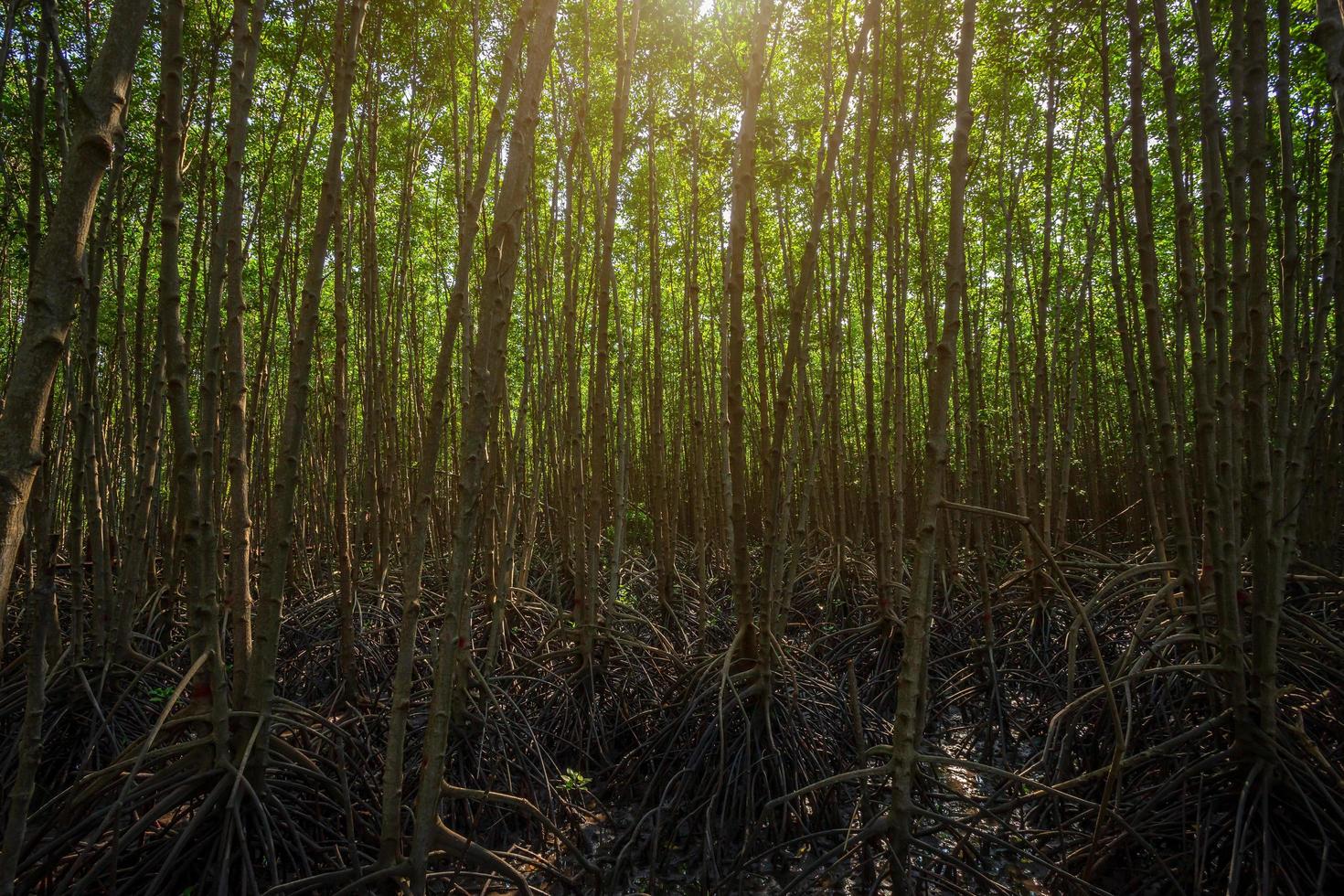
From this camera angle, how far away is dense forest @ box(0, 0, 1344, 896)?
6.77 feet

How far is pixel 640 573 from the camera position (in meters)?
7.78

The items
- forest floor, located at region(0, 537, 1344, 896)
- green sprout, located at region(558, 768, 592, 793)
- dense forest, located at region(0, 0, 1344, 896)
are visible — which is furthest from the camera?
green sprout, located at region(558, 768, 592, 793)

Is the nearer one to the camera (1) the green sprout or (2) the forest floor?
(2) the forest floor

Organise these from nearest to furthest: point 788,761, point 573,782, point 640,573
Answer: point 788,761 < point 573,782 < point 640,573

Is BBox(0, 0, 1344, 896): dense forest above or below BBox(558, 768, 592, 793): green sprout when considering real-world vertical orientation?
above

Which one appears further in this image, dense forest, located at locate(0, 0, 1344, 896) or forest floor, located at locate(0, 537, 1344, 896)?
forest floor, located at locate(0, 537, 1344, 896)

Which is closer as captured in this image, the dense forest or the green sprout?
the dense forest

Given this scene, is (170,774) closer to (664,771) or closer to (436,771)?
(436,771)

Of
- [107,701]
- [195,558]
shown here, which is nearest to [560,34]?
[195,558]

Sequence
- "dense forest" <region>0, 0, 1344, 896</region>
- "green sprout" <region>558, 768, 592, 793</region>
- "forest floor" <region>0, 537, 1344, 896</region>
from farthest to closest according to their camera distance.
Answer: "green sprout" <region>558, 768, 592, 793</region> < "forest floor" <region>0, 537, 1344, 896</region> < "dense forest" <region>0, 0, 1344, 896</region>

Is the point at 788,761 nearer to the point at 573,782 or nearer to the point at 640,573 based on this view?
the point at 573,782

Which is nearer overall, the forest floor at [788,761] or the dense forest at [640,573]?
the dense forest at [640,573]

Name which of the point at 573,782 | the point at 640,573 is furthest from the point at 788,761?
the point at 640,573

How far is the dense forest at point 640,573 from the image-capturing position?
6.77 ft
